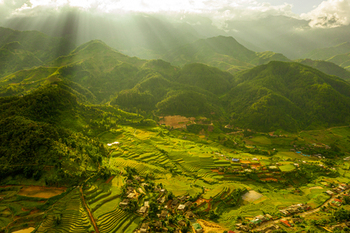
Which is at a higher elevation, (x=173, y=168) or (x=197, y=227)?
(x=197, y=227)

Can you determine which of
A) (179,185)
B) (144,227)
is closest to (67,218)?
(144,227)

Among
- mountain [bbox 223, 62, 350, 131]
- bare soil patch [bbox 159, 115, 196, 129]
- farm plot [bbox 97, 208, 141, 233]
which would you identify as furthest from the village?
mountain [bbox 223, 62, 350, 131]

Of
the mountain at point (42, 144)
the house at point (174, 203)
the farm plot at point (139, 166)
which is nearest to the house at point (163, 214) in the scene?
the house at point (174, 203)

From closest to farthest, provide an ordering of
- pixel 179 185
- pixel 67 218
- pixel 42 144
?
pixel 67 218 → pixel 42 144 → pixel 179 185

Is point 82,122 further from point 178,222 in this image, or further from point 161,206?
point 178,222

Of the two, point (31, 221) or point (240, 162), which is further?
point (240, 162)

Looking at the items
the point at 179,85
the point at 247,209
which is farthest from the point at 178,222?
the point at 179,85

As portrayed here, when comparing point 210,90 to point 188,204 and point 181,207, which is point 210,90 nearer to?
point 188,204
